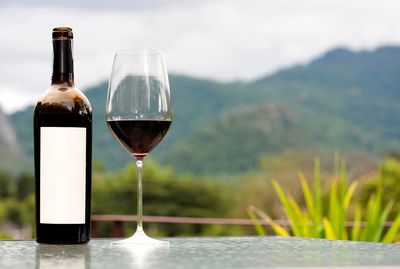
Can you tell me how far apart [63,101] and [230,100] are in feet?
157

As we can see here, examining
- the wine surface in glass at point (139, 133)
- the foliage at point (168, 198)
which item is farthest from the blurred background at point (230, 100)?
the wine surface in glass at point (139, 133)

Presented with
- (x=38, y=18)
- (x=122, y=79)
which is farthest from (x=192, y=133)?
(x=122, y=79)

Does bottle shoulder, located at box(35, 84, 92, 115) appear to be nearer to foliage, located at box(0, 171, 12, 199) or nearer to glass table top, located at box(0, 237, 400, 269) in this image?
glass table top, located at box(0, 237, 400, 269)

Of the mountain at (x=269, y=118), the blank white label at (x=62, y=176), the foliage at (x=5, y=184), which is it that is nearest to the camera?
the blank white label at (x=62, y=176)

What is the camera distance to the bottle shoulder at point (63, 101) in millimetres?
Result: 1337

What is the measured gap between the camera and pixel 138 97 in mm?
1388

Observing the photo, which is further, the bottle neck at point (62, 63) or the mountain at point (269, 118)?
the mountain at point (269, 118)

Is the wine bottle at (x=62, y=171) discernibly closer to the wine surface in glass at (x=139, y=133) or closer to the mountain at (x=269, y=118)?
the wine surface in glass at (x=139, y=133)

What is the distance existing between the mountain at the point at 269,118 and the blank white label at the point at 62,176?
41.8 metres

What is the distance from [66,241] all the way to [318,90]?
162ft

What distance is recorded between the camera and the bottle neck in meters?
1.35

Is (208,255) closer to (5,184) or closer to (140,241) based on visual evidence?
(140,241)

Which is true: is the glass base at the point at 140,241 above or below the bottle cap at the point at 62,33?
below

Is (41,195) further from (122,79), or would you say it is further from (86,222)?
(122,79)
